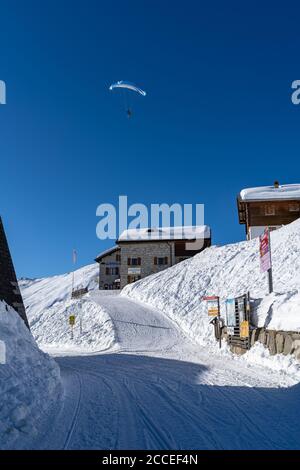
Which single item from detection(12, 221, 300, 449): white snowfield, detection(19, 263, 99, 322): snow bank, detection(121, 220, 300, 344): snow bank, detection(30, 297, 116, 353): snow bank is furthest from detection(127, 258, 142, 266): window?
detection(19, 263, 99, 322): snow bank

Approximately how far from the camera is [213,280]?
3516 cm

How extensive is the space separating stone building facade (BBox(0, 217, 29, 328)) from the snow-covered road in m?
2.84

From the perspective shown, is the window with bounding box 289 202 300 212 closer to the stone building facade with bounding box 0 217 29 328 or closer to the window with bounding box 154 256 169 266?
the window with bounding box 154 256 169 266

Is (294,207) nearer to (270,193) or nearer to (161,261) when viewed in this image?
(270,193)

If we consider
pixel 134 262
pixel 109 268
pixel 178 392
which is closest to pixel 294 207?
pixel 134 262

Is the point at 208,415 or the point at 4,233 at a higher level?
the point at 4,233

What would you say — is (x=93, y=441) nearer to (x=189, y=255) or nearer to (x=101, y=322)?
(x=101, y=322)

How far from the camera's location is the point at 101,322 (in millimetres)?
29406

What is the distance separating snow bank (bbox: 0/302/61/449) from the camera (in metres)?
5.30

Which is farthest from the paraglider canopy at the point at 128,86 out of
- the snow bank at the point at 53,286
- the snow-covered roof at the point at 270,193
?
the snow bank at the point at 53,286
